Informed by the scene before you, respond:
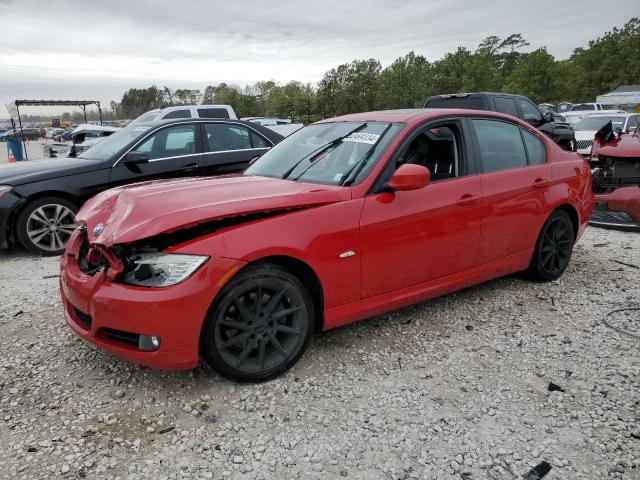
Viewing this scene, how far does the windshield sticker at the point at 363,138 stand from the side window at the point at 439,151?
285 millimetres

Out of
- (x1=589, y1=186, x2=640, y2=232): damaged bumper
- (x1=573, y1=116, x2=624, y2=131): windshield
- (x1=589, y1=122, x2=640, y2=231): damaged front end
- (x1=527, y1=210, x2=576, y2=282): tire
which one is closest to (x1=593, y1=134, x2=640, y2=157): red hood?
(x1=589, y1=122, x2=640, y2=231): damaged front end

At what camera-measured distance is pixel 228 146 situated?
704 cm

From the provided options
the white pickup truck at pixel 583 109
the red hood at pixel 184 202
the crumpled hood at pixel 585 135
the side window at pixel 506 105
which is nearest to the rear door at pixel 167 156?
the red hood at pixel 184 202

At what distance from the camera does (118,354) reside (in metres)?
2.79

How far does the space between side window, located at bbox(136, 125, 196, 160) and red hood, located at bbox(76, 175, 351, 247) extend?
3145mm

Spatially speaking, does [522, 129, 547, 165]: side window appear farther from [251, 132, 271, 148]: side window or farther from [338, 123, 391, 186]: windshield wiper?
[251, 132, 271, 148]: side window

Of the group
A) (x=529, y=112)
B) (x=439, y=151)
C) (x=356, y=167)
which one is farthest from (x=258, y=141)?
(x=529, y=112)

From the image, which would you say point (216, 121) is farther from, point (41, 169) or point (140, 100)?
point (140, 100)

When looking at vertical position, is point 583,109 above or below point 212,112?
below

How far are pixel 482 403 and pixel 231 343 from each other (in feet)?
4.94

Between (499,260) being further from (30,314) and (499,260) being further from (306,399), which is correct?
(30,314)

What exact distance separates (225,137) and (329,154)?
3.74 metres

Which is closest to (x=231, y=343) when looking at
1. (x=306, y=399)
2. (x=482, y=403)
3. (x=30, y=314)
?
(x=306, y=399)

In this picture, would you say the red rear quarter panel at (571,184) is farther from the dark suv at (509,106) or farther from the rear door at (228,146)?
the dark suv at (509,106)
